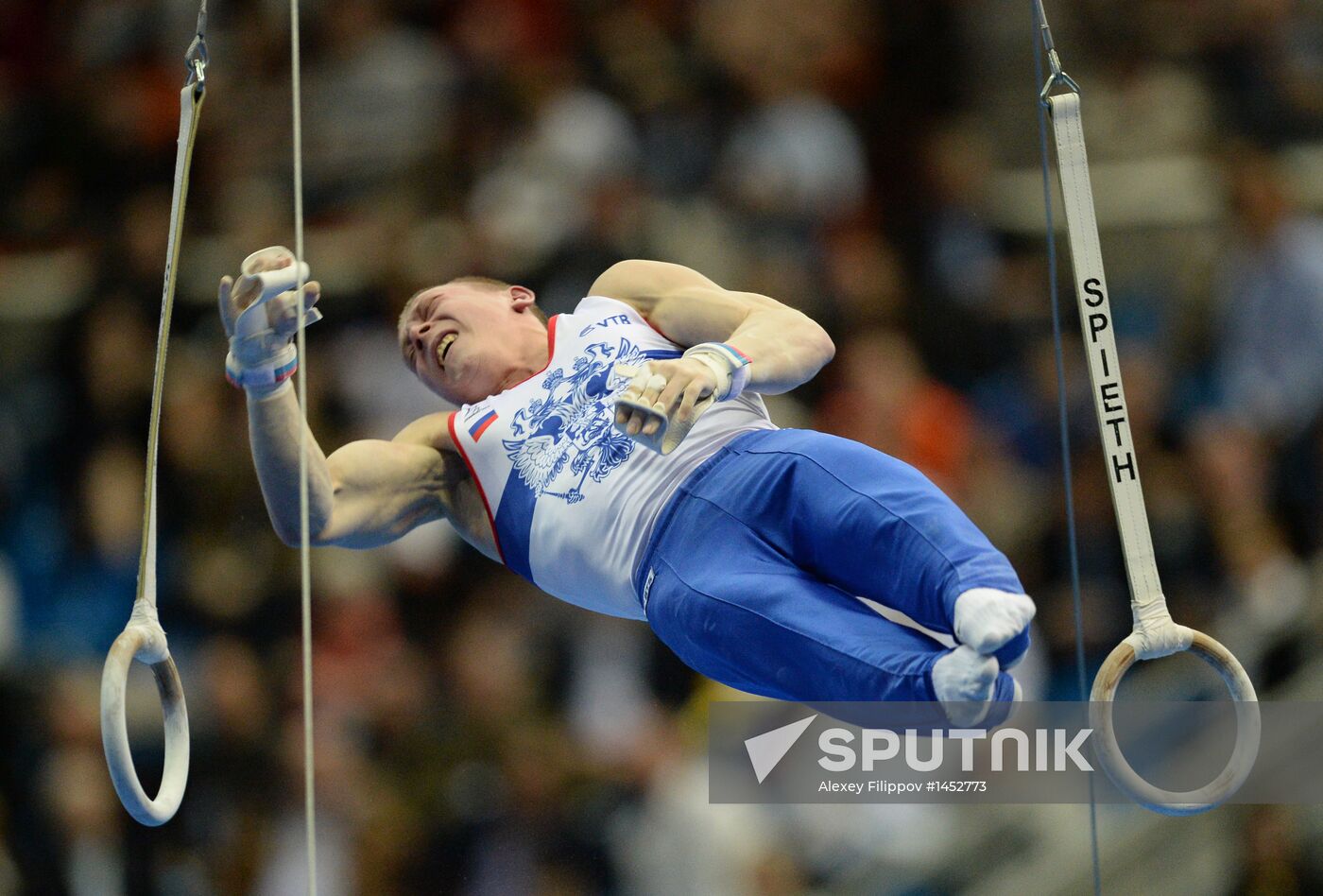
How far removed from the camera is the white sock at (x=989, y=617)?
187 cm

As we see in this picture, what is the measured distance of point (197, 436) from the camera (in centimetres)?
366

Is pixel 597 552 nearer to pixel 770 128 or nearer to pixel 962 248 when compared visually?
pixel 962 248

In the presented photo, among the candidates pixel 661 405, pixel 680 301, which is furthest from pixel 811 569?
pixel 680 301

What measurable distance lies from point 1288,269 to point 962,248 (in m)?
0.69

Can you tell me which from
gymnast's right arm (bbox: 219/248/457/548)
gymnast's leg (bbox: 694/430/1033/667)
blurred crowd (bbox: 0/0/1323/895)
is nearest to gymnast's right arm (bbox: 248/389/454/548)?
gymnast's right arm (bbox: 219/248/457/548)

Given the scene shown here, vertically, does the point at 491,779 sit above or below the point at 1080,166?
below

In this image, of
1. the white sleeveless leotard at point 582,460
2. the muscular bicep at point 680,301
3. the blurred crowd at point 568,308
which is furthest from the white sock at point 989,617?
the blurred crowd at point 568,308

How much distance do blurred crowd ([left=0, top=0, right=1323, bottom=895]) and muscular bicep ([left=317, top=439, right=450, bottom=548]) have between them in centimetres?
58

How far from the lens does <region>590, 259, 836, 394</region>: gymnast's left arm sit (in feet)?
7.63

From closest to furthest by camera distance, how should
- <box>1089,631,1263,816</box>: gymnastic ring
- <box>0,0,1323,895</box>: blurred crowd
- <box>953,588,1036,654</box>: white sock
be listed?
<box>953,588,1036,654</box>: white sock < <box>1089,631,1263,816</box>: gymnastic ring < <box>0,0,1323,895</box>: blurred crowd

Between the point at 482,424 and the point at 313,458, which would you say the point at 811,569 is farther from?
the point at 313,458

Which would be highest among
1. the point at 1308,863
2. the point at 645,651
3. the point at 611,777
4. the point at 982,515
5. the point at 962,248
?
the point at 962,248

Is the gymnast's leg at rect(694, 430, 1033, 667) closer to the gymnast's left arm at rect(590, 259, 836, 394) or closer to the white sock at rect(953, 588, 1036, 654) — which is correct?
the white sock at rect(953, 588, 1036, 654)

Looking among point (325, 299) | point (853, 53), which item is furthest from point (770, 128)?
point (325, 299)
